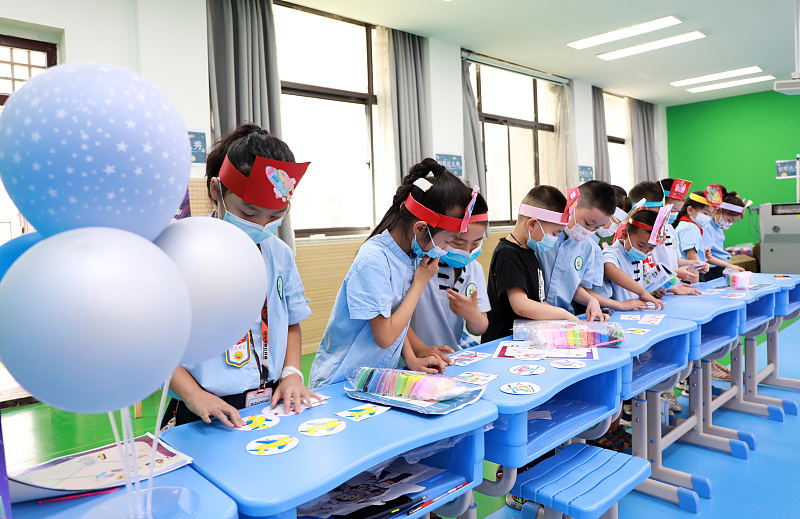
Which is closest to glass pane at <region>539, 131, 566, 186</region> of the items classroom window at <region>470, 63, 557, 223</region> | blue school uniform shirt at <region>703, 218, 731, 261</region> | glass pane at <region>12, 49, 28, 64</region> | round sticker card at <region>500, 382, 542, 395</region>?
classroom window at <region>470, 63, 557, 223</region>

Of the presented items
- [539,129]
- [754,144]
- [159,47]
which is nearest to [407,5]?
[159,47]

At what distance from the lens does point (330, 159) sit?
5402 millimetres

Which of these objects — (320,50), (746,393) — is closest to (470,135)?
(320,50)

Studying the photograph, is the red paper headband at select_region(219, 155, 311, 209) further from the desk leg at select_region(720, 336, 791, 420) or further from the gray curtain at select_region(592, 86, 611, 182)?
the gray curtain at select_region(592, 86, 611, 182)

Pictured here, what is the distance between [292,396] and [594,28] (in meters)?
5.68

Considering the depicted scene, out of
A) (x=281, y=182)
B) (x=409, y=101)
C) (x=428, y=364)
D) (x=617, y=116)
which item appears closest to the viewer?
(x=281, y=182)

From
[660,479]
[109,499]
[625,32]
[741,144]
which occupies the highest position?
[625,32]

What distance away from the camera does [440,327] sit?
6.50ft

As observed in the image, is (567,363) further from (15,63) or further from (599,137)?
(599,137)

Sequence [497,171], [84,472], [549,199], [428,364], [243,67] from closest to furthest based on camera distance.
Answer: [84,472] → [428,364] → [549,199] → [243,67] → [497,171]

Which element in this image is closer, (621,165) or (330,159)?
(330,159)

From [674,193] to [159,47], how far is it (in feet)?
12.5

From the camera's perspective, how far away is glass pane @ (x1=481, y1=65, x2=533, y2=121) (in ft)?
22.7

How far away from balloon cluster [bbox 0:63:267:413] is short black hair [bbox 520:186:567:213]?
160 centimetres
